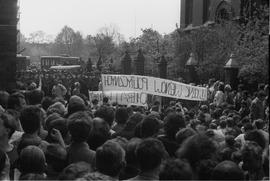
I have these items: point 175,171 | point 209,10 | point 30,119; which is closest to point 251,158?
point 175,171

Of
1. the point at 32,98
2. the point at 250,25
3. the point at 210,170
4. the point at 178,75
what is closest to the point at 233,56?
the point at 250,25

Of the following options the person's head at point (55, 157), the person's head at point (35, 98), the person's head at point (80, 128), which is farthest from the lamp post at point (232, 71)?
the person's head at point (55, 157)

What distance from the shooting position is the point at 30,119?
6719 mm

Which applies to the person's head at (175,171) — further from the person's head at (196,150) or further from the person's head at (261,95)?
the person's head at (261,95)

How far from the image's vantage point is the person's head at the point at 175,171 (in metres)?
4.45

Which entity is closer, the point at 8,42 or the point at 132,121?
the point at 132,121

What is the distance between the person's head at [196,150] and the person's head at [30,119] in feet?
7.07

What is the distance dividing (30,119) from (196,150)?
7.80 feet

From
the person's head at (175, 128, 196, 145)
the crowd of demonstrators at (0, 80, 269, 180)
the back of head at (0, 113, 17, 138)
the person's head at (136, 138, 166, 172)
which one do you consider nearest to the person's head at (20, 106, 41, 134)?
the crowd of demonstrators at (0, 80, 269, 180)

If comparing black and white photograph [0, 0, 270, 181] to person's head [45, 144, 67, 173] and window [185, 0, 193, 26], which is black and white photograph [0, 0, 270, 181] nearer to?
person's head [45, 144, 67, 173]

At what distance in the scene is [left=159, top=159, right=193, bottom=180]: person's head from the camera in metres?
4.45

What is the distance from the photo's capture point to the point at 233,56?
27.0 meters

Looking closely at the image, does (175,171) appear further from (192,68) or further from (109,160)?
(192,68)

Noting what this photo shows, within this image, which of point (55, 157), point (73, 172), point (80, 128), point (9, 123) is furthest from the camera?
point (9, 123)
